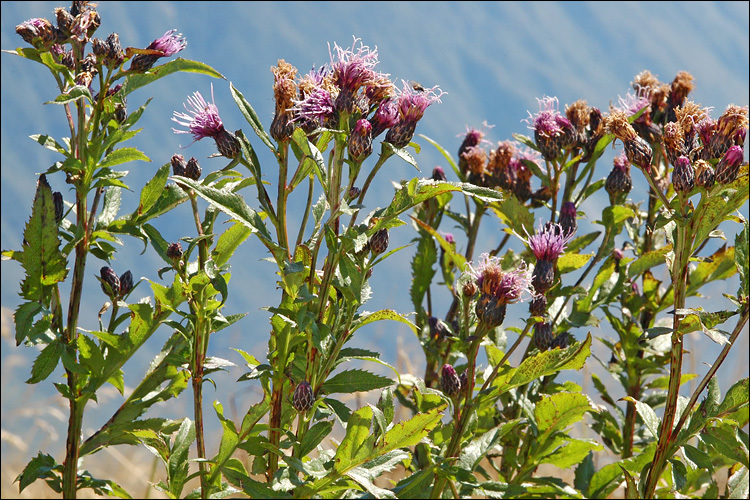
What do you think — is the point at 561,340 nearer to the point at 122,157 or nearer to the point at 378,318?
the point at 378,318

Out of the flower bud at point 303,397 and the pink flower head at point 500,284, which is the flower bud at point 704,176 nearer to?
the pink flower head at point 500,284

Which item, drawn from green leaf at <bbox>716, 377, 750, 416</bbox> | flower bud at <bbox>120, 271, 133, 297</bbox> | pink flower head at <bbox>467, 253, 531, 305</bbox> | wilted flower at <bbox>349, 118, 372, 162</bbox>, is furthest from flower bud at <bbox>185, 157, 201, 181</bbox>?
green leaf at <bbox>716, 377, 750, 416</bbox>

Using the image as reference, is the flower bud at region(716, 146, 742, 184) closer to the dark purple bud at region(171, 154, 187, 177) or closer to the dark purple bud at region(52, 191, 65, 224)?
the dark purple bud at region(171, 154, 187, 177)

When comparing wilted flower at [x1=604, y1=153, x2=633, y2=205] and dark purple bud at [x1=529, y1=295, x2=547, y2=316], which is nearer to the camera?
dark purple bud at [x1=529, y1=295, x2=547, y2=316]

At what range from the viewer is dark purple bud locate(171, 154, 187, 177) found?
1892 millimetres

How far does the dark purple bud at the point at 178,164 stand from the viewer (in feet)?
6.21

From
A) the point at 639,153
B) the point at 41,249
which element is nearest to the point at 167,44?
the point at 41,249

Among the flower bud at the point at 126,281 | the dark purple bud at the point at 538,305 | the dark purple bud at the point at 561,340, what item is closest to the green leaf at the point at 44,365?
the flower bud at the point at 126,281

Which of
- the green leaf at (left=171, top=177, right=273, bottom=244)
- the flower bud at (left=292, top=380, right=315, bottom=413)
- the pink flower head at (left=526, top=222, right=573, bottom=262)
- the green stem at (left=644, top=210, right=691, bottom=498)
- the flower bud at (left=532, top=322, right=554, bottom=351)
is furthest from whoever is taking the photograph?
the flower bud at (left=532, top=322, right=554, bottom=351)

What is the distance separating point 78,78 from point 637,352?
199 cm

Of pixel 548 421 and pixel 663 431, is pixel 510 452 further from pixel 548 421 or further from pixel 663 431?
pixel 663 431

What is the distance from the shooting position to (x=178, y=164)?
1.90 metres

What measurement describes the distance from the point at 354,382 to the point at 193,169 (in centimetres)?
67

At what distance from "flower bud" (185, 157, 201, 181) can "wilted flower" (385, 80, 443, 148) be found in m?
0.58
